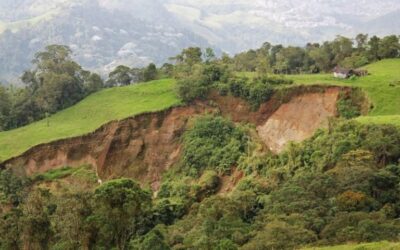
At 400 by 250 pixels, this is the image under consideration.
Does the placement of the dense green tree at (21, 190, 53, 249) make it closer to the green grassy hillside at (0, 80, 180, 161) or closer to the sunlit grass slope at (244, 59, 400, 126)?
the sunlit grass slope at (244, 59, 400, 126)

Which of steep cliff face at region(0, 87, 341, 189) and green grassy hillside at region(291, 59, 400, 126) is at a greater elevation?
green grassy hillside at region(291, 59, 400, 126)

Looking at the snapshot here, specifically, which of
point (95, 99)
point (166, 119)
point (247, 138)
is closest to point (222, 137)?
point (247, 138)

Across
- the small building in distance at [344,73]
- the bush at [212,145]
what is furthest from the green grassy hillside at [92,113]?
the small building in distance at [344,73]

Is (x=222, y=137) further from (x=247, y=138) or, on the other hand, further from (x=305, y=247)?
(x=305, y=247)

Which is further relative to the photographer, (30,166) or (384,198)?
(30,166)

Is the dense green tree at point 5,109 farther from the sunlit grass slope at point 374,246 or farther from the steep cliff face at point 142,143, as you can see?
the sunlit grass slope at point 374,246

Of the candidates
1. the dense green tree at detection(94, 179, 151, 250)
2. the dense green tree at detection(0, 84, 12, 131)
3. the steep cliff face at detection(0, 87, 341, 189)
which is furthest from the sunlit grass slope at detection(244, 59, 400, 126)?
the dense green tree at detection(0, 84, 12, 131)
